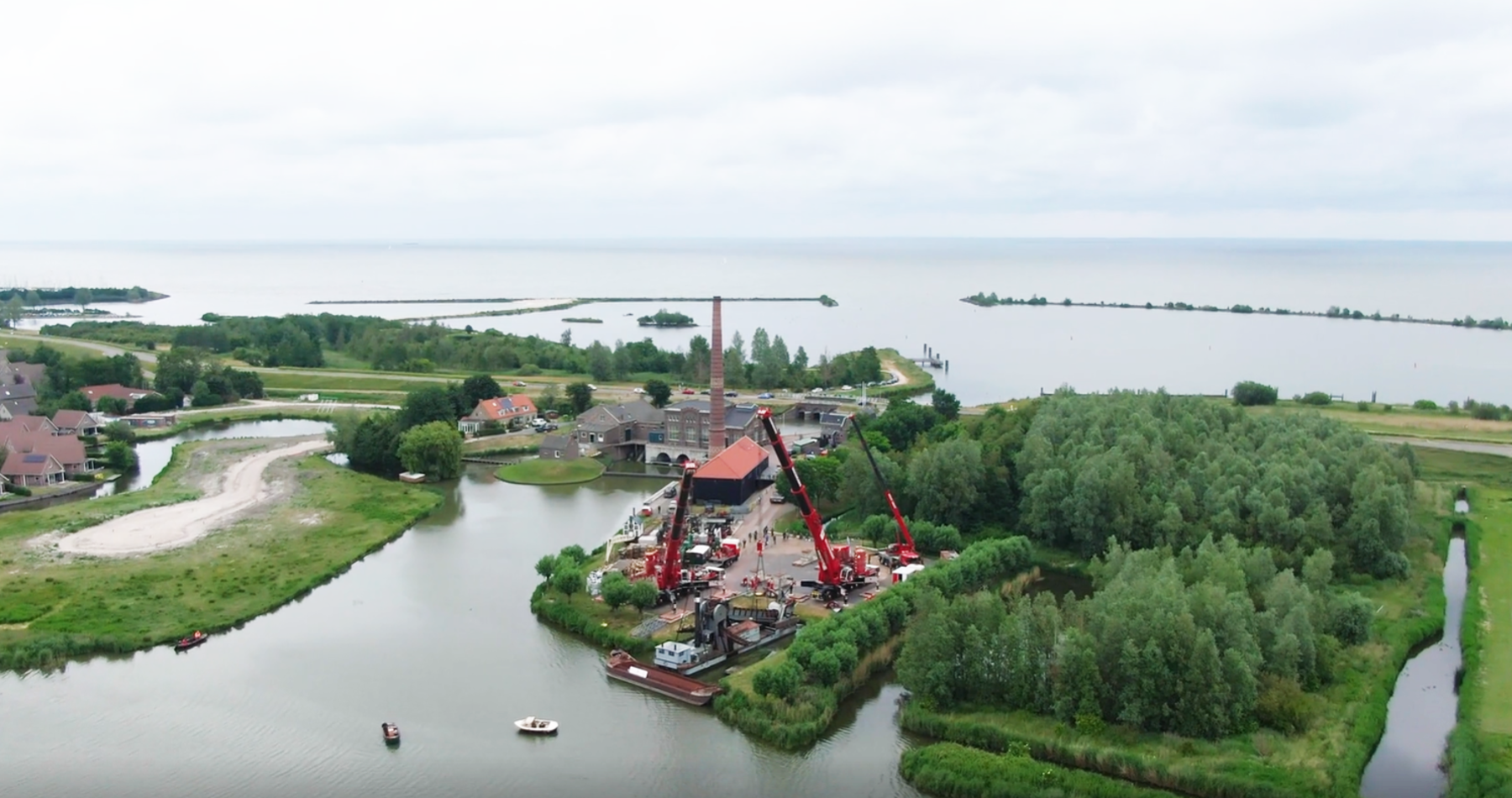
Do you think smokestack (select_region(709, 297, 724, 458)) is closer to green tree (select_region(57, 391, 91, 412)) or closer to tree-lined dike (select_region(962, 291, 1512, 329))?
green tree (select_region(57, 391, 91, 412))

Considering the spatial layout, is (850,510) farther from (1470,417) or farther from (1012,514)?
(1470,417)

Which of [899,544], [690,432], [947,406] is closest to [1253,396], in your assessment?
[947,406]

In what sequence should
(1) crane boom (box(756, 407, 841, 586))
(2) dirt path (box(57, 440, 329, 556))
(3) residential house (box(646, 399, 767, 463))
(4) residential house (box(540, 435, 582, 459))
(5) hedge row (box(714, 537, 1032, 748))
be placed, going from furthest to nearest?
(3) residential house (box(646, 399, 767, 463)) → (4) residential house (box(540, 435, 582, 459)) → (2) dirt path (box(57, 440, 329, 556)) → (1) crane boom (box(756, 407, 841, 586)) → (5) hedge row (box(714, 537, 1032, 748))

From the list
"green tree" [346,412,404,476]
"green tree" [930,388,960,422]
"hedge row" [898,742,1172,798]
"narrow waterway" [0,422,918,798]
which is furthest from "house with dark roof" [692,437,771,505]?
"hedge row" [898,742,1172,798]

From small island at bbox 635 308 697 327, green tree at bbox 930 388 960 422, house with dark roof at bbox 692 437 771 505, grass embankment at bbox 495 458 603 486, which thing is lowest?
grass embankment at bbox 495 458 603 486

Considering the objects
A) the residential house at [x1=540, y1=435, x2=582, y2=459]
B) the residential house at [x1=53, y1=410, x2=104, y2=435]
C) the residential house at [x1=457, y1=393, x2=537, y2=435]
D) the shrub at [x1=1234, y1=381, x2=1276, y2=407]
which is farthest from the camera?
the shrub at [x1=1234, y1=381, x2=1276, y2=407]

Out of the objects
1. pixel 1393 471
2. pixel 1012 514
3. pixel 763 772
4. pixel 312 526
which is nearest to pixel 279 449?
pixel 312 526
